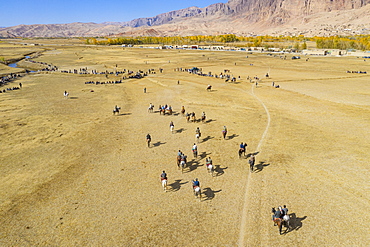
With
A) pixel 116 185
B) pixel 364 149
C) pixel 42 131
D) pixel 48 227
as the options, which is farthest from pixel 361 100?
pixel 42 131

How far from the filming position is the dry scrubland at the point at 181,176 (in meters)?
11.0

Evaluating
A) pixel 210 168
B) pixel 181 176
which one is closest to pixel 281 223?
pixel 210 168

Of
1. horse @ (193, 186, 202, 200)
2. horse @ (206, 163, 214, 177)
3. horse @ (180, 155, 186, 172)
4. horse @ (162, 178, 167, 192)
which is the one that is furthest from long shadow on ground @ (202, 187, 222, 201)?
horse @ (180, 155, 186, 172)

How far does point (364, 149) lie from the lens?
712 inches

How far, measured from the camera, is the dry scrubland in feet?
36.0

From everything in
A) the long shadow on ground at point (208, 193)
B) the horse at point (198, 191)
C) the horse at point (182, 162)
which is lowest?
the long shadow on ground at point (208, 193)

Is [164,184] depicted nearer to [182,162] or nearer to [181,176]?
[181,176]

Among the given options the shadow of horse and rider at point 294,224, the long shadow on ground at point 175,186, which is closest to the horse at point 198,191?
the long shadow on ground at point 175,186

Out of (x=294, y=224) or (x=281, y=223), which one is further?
(x=294, y=224)

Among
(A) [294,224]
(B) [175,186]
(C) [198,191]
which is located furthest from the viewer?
(B) [175,186]

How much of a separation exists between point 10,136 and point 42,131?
2764 millimetres

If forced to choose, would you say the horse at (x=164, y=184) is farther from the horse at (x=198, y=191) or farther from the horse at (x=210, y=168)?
the horse at (x=210, y=168)

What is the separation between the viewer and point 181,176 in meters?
15.5

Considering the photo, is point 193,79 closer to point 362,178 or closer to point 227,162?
point 227,162
